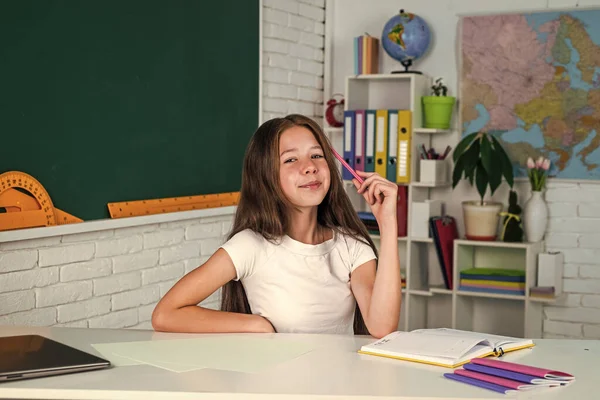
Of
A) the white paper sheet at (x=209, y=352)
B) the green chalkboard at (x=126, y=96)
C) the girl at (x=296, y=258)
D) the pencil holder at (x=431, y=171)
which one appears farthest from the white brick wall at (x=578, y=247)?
the white paper sheet at (x=209, y=352)

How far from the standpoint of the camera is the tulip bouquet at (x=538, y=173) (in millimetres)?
4051

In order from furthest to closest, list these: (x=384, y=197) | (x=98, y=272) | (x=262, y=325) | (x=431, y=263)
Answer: (x=431, y=263), (x=98, y=272), (x=384, y=197), (x=262, y=325)

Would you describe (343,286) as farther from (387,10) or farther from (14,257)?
(387,10)

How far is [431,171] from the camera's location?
427 centimetres

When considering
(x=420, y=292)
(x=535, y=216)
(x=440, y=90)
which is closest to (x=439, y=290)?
(x=420, y=292)

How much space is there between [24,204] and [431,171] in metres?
2.13

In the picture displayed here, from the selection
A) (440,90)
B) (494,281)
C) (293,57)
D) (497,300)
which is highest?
(293,57)

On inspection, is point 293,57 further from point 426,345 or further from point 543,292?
point 426,345

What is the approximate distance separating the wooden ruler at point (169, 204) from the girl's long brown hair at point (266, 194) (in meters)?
1.13

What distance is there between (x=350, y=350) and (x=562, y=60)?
2.86m

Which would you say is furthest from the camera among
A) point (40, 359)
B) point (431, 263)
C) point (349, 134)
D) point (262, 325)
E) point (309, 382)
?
point (431, 263)

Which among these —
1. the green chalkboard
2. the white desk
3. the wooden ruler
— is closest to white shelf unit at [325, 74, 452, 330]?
the green chalkboard

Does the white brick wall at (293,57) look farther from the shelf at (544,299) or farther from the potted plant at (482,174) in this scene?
the shelf at (544,299)

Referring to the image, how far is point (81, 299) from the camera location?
10.3 ft
